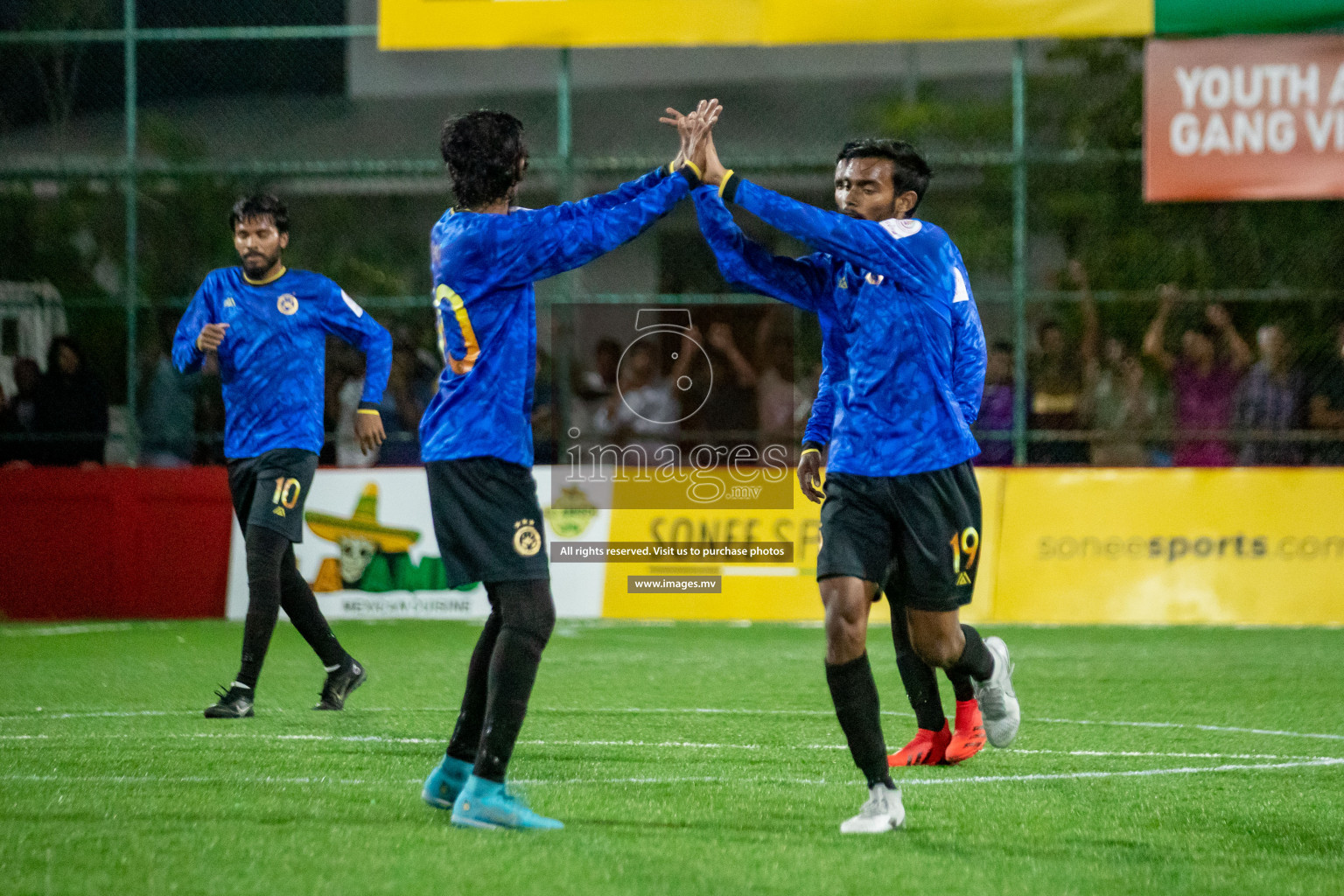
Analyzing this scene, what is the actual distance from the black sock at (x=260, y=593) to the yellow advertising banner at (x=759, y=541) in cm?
503

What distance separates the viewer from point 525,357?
494 cm

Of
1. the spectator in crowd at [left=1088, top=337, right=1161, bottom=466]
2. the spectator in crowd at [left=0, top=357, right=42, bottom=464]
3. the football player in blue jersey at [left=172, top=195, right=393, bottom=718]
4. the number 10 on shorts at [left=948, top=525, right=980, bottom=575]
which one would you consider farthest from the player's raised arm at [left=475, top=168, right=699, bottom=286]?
the spectator in crowd at [left=0, top=357, right=42, bottom=464]

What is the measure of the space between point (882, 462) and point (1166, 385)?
29.0 feet

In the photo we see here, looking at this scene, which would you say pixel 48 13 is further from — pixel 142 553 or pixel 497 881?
pixel 497 881

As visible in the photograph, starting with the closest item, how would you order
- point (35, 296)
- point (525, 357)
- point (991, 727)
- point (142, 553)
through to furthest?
1. point (525, 357)
2. point (991, 727)
3. point (142, 553)
4. point (35, 296)

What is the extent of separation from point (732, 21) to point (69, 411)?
5.99 metres

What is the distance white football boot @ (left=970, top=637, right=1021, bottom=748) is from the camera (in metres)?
5.92

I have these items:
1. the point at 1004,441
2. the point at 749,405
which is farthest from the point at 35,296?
the point at 1004,441

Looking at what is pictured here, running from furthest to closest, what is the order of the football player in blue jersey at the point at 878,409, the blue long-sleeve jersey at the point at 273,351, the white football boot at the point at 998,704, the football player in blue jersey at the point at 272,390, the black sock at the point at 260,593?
the blue long-sleeve jersey at the point at 273,351
the football player in blue jersey at the point at 272,390
the black sock at the point at 260,593
the white football boot at the point at 998,704
the football player in blue jersey at the point at 878,409

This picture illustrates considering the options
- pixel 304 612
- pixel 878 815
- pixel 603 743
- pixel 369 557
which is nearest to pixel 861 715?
pixel 878 815

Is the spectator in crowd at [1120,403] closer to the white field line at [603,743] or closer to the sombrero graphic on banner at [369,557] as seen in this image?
the sombrero graphic on banner at [369,557]

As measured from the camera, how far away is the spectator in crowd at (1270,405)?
1294 centimetres

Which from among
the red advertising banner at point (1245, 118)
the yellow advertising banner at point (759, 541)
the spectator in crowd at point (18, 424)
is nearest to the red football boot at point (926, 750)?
the yellow advertising banner at point (759, 541)

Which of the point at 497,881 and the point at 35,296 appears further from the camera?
the point at 35,296
